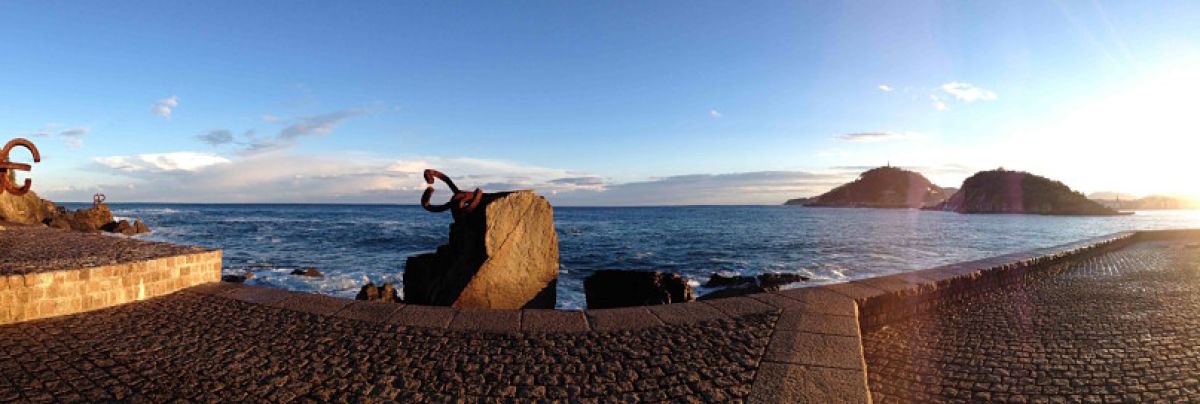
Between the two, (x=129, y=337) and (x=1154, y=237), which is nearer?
(x=129, y=337)

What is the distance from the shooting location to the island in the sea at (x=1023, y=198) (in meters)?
85.6

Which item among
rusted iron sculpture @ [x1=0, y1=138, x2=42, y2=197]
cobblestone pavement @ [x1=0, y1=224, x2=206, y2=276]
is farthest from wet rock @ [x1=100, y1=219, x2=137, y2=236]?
rusted iron sculpture @ [x1=0, y1=138, x2=42, y2=197]

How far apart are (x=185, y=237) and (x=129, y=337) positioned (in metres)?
34.0

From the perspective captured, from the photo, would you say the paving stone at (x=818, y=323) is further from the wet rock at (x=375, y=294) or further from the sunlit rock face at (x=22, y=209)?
the sunlit rock face at (x=22, y=209)

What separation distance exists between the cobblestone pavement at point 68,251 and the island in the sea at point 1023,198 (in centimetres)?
11199

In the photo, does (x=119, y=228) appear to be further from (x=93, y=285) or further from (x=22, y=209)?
(x=93, y=285)

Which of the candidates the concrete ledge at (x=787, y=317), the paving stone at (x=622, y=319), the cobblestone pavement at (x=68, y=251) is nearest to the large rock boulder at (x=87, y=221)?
the cobblestone pavement at (x=68, y=251)

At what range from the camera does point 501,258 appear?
294 inches

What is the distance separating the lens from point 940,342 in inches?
218

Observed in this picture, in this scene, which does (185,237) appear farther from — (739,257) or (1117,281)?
(1117,281)

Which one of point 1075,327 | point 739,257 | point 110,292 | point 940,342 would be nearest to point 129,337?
point 110,292

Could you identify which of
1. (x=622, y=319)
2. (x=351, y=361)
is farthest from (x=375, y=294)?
(x=622, y=319)

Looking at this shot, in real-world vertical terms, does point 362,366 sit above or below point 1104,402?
above

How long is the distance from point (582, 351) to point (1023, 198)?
376 feet
